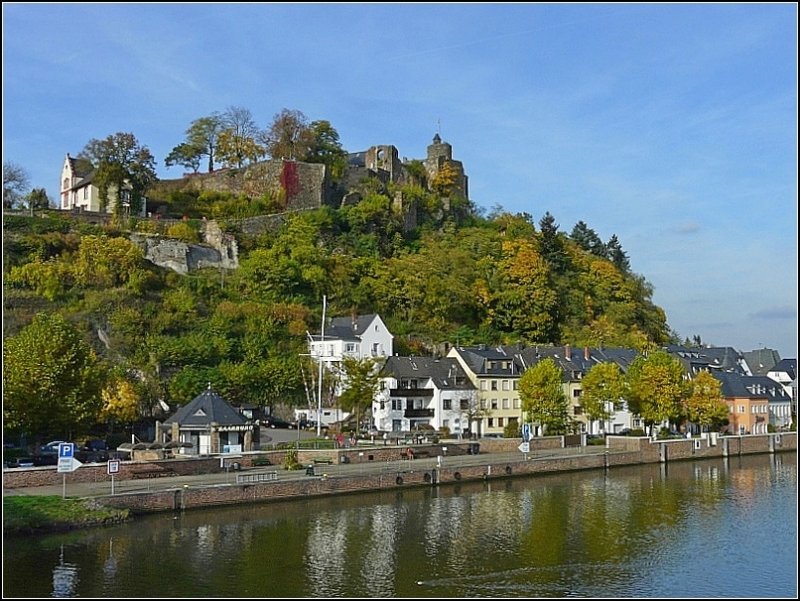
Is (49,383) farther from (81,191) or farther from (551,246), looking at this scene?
(551,246)

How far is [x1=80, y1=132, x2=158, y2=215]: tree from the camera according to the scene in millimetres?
58312

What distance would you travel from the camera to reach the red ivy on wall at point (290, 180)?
6581 centimetres

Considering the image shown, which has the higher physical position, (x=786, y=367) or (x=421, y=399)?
(x=786, y=367)

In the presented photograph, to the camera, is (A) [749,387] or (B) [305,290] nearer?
(B) [305,290]

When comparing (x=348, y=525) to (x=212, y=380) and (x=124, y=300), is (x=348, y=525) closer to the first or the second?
(x=212, y=380)

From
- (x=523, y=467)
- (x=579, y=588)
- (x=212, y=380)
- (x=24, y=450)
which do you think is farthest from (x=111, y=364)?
(x=579, y=588)

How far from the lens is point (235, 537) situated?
26.6 meters

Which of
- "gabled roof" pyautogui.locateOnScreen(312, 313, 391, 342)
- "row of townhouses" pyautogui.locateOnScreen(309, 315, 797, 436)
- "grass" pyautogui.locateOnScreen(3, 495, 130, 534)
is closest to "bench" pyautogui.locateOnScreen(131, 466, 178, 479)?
"grass" pyautogui.locateOnScreen(3, 495, 130, 534)

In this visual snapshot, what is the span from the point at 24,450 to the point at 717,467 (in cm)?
3370

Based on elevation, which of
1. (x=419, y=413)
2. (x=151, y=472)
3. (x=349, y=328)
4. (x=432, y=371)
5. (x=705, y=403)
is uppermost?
(x=349, y=328)

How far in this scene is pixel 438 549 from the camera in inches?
1001

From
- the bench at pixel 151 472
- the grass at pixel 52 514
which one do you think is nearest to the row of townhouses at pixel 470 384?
the bench at pixel 151 472

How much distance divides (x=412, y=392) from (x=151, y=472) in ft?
67.8

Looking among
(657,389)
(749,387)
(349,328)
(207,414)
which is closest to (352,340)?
(349,328)
